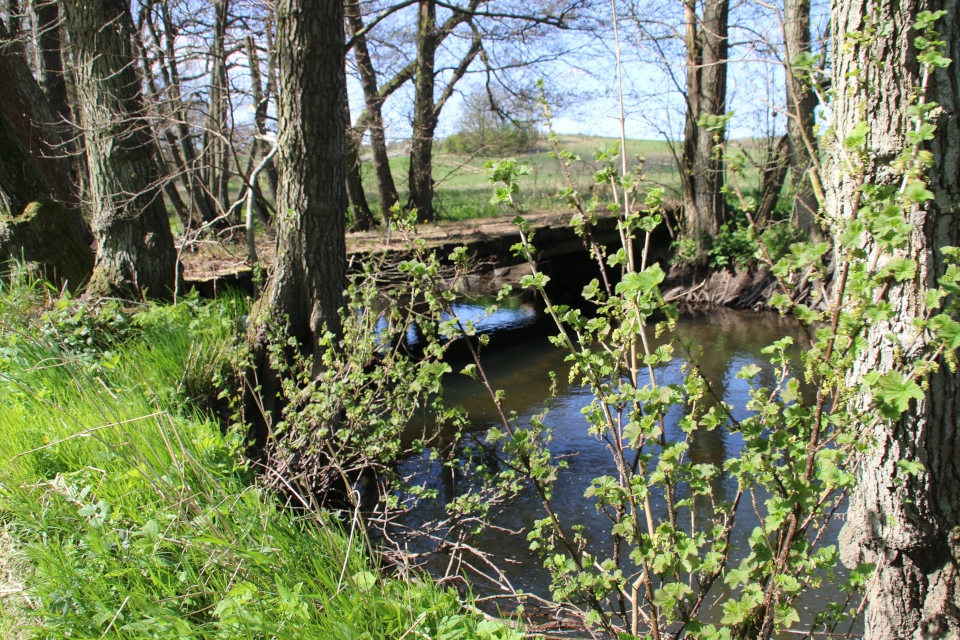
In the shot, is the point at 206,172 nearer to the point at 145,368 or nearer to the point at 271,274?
the point at 271,274

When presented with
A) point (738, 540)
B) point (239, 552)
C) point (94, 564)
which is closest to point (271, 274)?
point (94, 564)

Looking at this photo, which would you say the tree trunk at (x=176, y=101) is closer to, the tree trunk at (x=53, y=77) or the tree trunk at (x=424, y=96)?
the tree trunk at (x=53, y=77)

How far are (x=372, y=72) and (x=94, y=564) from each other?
9.81m

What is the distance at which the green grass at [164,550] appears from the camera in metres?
1.79

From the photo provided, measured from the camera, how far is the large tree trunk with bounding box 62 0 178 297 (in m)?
5.49

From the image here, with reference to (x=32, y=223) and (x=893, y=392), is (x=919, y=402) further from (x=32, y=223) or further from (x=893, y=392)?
(x=32, y=223)

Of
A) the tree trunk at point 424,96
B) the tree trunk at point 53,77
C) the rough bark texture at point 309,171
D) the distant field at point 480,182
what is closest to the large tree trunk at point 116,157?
the rough bark texture at point 309,171

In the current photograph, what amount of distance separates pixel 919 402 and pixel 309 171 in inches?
160

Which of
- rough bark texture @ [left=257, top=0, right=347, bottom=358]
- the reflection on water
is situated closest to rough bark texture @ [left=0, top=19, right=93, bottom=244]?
rough bark texture @ [left=257, top=0, right=347, bottom=358]

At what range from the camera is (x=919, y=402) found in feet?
6.33

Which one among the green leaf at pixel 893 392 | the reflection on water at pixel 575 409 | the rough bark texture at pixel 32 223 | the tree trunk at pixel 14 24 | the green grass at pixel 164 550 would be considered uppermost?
the tree trunk at pixel 14 24

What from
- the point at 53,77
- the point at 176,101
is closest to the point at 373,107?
the point at 176,101

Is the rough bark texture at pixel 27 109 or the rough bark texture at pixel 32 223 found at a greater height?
the rough bark texture at pixel 27 109

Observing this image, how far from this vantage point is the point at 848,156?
1539 millimetres
